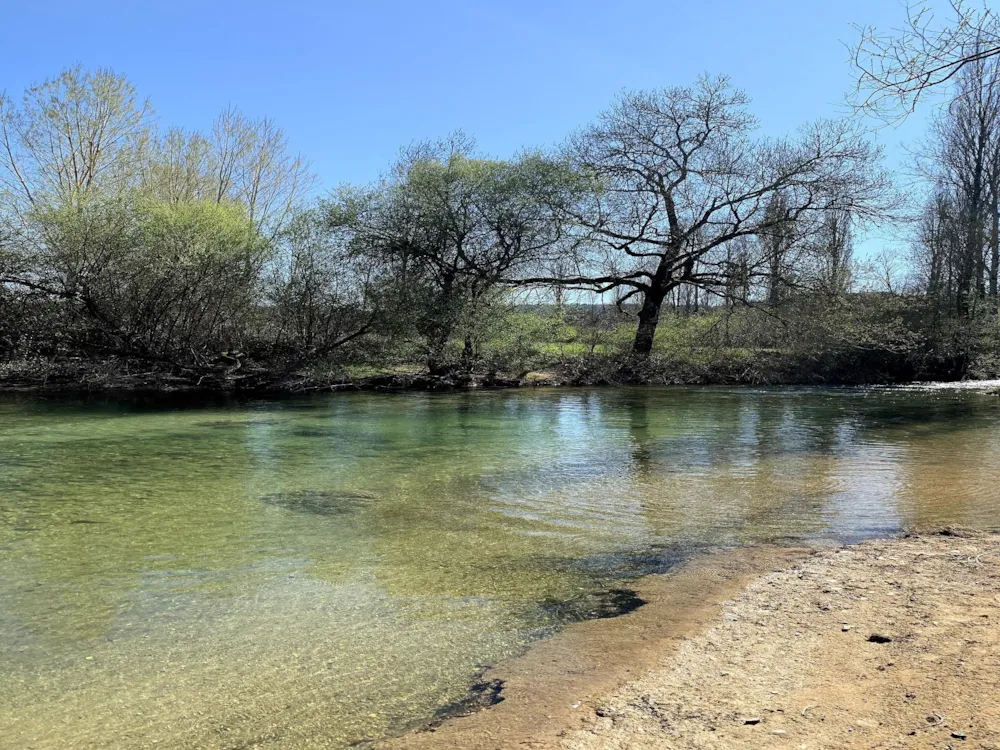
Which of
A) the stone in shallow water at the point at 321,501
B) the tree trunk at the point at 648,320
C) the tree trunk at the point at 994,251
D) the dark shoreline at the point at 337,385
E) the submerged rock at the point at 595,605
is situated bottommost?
the submerged rock at the point at 595,605

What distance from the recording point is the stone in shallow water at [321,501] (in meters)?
8.39

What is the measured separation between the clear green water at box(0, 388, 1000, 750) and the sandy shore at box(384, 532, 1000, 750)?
1.63 feet

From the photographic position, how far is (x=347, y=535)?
7.29 meters

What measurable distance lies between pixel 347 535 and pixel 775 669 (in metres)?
4.63

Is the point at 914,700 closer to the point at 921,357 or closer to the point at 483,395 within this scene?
the point at 483,395

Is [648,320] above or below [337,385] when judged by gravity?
above

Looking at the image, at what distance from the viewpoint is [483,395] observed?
23.5m

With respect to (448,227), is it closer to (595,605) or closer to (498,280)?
(498,280)

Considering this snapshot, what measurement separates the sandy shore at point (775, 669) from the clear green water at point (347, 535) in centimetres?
50

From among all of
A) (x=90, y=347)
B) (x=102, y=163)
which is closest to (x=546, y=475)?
(x=90, y=347)

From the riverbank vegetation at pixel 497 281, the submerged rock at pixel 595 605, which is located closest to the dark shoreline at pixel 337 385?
the riverbank vegetation at pixel 497 281

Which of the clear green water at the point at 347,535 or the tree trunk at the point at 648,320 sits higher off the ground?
the tree trunk at the point at 648,320

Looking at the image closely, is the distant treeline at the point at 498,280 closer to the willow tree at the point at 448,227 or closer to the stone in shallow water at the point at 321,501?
the willow tree at the point at 448,227

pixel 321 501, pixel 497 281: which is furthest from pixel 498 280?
pixel 321 501
